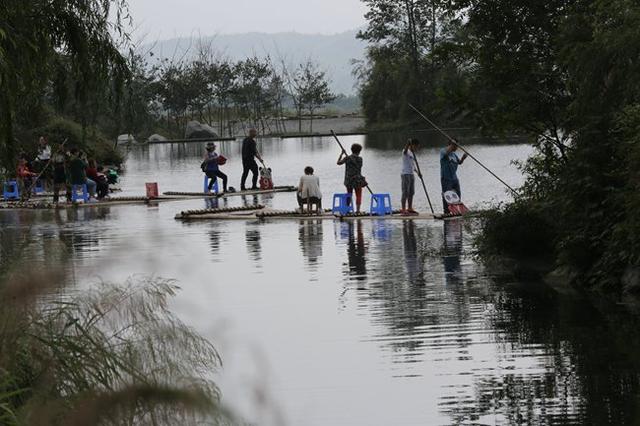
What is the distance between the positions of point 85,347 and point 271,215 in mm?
21675

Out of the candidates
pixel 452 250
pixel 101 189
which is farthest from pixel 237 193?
pixel 452 250

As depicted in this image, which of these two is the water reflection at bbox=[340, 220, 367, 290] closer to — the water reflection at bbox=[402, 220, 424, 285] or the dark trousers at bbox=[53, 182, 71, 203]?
the water reflection at bbox=[402, 220, 424, 285]

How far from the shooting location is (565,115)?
20844 millimetres

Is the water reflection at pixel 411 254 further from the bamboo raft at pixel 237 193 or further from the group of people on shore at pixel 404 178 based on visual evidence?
the bamboo raft at pixel 237 193

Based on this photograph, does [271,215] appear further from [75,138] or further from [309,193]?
[75,138]

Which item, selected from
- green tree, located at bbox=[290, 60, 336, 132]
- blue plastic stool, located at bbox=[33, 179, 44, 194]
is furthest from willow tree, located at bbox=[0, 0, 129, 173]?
green tree, located at bbox=[290, 60, 336, 132]

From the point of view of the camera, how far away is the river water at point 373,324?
9.30 m

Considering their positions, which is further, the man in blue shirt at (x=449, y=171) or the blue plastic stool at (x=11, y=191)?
the blue plastic stool at (x=11, y=191)

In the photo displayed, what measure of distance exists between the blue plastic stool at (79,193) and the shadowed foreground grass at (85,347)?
1102 inches

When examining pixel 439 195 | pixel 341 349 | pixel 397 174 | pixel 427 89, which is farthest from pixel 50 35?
pixel 427 89

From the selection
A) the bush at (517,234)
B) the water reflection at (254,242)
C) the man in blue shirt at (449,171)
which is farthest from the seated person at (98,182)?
the bush at (517,234)

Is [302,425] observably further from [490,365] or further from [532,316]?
[532,316]

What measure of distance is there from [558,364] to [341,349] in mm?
2115

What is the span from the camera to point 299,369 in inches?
510
